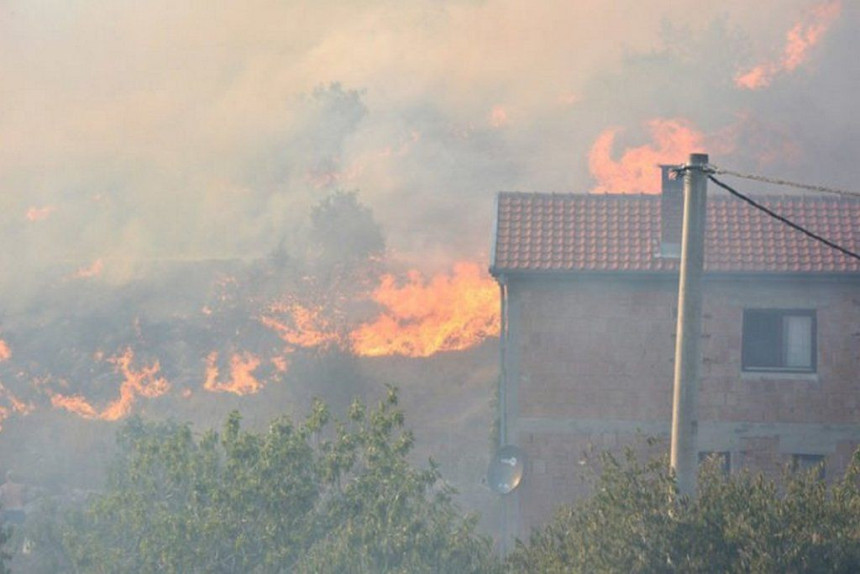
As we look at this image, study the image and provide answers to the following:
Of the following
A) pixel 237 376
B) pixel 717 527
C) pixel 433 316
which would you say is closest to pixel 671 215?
pixel 717 527

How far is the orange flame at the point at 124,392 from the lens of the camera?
4319cm

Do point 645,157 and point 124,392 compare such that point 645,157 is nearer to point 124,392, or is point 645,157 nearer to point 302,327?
point 302,327

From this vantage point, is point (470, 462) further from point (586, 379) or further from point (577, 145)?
point (577, 145)

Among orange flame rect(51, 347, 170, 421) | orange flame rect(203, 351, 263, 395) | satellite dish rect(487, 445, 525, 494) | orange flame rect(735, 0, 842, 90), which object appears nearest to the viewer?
satellite dish rect(487, 445, 525, 494)

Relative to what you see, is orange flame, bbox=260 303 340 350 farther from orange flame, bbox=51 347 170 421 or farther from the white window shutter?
the white window shutter

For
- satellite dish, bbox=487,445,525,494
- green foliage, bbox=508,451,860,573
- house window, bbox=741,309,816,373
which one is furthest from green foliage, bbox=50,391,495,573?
house window, bbox=741,309,816,373

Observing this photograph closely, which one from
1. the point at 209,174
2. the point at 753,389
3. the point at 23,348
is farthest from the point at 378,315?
the point at 753,389

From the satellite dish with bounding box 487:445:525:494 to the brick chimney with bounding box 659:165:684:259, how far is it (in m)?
4.67

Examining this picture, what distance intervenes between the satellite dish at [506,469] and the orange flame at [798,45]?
3151 centimetres

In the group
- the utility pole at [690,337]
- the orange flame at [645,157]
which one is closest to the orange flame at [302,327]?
the orange flame at [645,157]

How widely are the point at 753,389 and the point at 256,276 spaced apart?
29.2 meters

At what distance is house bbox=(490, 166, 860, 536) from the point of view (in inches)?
912

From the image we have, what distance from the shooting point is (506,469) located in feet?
75.0

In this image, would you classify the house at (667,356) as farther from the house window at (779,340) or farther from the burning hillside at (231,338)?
the burning hillside at (231,338)
